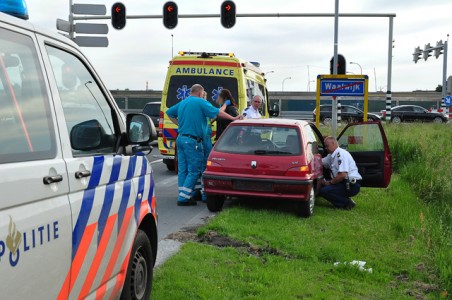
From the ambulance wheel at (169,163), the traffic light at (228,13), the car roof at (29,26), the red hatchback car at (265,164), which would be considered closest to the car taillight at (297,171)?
the red hatchback car at (265,164)

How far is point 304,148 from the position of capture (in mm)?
8414

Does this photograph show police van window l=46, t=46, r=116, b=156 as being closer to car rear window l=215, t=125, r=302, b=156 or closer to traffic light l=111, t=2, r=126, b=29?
car rear window l=215, t=125, r=302, b=156

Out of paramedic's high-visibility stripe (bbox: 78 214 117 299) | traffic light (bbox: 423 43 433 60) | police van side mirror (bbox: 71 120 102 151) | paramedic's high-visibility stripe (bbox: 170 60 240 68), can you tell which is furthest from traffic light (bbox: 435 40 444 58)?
paramedic's high-visibility stripe (bbox: 78 214 117 299)

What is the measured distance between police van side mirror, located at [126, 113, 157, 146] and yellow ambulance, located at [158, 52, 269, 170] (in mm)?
9138

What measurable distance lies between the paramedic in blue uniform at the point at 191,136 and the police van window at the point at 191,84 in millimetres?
3789

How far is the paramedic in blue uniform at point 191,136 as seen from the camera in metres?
9.16

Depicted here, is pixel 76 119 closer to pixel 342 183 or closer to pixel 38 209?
pixel 38 209

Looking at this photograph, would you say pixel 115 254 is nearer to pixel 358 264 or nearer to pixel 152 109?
pixel 358 264

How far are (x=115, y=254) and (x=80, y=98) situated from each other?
3.04ft

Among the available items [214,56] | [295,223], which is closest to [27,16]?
[295,223]

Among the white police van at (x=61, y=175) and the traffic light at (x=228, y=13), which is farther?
the traffic light at (x=228, y=13)

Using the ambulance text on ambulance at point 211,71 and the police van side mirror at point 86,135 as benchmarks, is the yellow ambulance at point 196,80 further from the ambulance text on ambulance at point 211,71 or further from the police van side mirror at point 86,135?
the police van side mirror at point 86,135

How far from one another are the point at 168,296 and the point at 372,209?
5261 mm

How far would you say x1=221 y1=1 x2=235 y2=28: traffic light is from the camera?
77.3 feet
